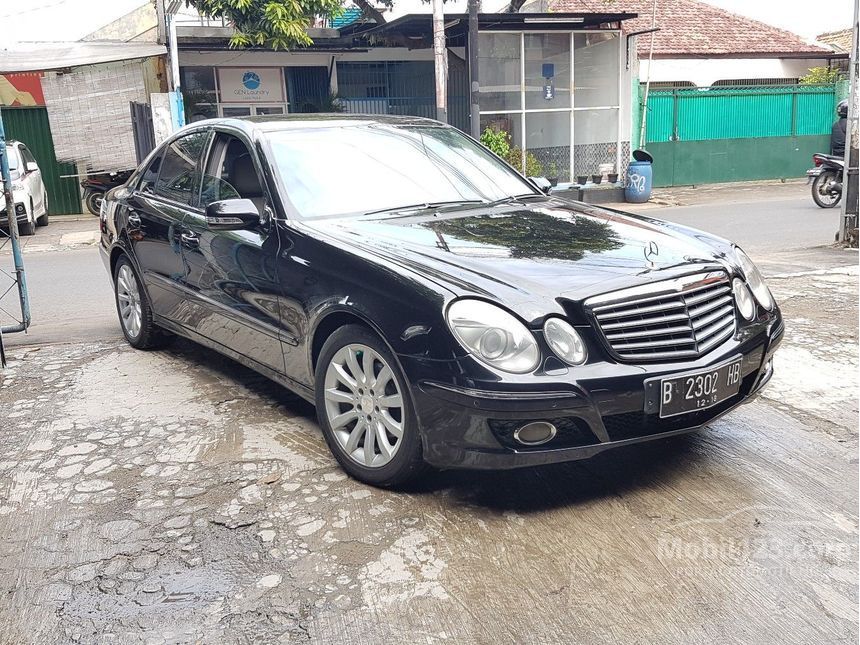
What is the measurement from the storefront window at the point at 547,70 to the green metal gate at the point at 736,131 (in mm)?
2210

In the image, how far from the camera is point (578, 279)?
331 centimetres

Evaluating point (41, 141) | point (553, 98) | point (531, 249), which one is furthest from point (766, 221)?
point (41, 141)

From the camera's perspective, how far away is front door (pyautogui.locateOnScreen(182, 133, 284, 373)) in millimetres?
4156

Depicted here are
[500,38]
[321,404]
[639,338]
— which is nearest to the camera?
[639,338]

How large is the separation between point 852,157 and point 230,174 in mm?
7432

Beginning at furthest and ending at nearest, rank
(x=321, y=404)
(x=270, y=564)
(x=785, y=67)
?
(x=785, y=67), (x=321, y=404), (x=270, y=564)

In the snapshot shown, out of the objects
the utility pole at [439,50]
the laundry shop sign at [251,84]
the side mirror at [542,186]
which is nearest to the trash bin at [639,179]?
the utility pole at [439,50]

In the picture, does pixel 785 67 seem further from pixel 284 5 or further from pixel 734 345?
pixel 734 345

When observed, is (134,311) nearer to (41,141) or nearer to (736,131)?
(41,141)

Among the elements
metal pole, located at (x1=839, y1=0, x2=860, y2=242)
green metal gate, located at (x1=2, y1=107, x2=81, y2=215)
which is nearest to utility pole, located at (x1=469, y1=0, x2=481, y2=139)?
metal pole, located at (x1=839, y1=0, x2=860, y2=242)

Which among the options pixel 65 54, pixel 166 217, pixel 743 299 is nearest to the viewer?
pixel 743 299

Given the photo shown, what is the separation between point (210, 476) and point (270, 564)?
89cm

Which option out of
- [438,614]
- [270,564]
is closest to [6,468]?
[270,564]

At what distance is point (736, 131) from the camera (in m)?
20.4
